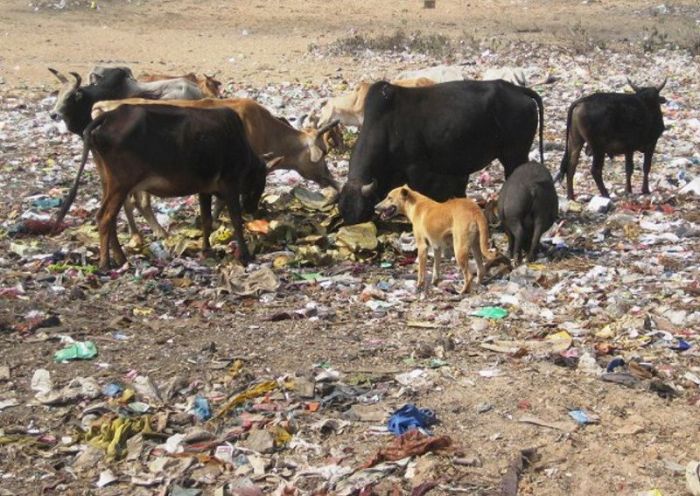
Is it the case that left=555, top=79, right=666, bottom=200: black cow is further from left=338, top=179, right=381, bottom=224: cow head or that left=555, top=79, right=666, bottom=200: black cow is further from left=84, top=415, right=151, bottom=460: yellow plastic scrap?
left=84, top=415, right=151, bottom=460: yellow plastic scrap

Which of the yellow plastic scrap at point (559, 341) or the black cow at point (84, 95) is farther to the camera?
the black cow at point (84, 95)

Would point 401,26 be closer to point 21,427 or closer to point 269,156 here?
point 269,156

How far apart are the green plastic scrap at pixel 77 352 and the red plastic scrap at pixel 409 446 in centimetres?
216

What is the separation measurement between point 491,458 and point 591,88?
37.6 feet

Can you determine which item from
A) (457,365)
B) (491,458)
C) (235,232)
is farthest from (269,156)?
(491,458)

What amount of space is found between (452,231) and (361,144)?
2.00m

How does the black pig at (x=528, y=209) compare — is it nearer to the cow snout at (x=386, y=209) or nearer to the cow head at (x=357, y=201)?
the cow snout at (x=386, y=209)

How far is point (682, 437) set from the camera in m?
5.04

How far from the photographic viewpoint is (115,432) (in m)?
5.12

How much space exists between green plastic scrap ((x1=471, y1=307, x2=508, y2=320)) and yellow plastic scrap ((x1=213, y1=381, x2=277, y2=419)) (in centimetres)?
172

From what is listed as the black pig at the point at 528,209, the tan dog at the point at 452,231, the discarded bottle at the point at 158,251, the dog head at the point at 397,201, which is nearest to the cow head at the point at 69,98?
the discarded bottle at the point at 158,251

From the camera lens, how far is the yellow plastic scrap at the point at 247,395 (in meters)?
5.41

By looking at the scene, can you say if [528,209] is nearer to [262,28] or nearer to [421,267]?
[421,267]

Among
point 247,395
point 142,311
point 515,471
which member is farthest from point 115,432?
point 142,311
